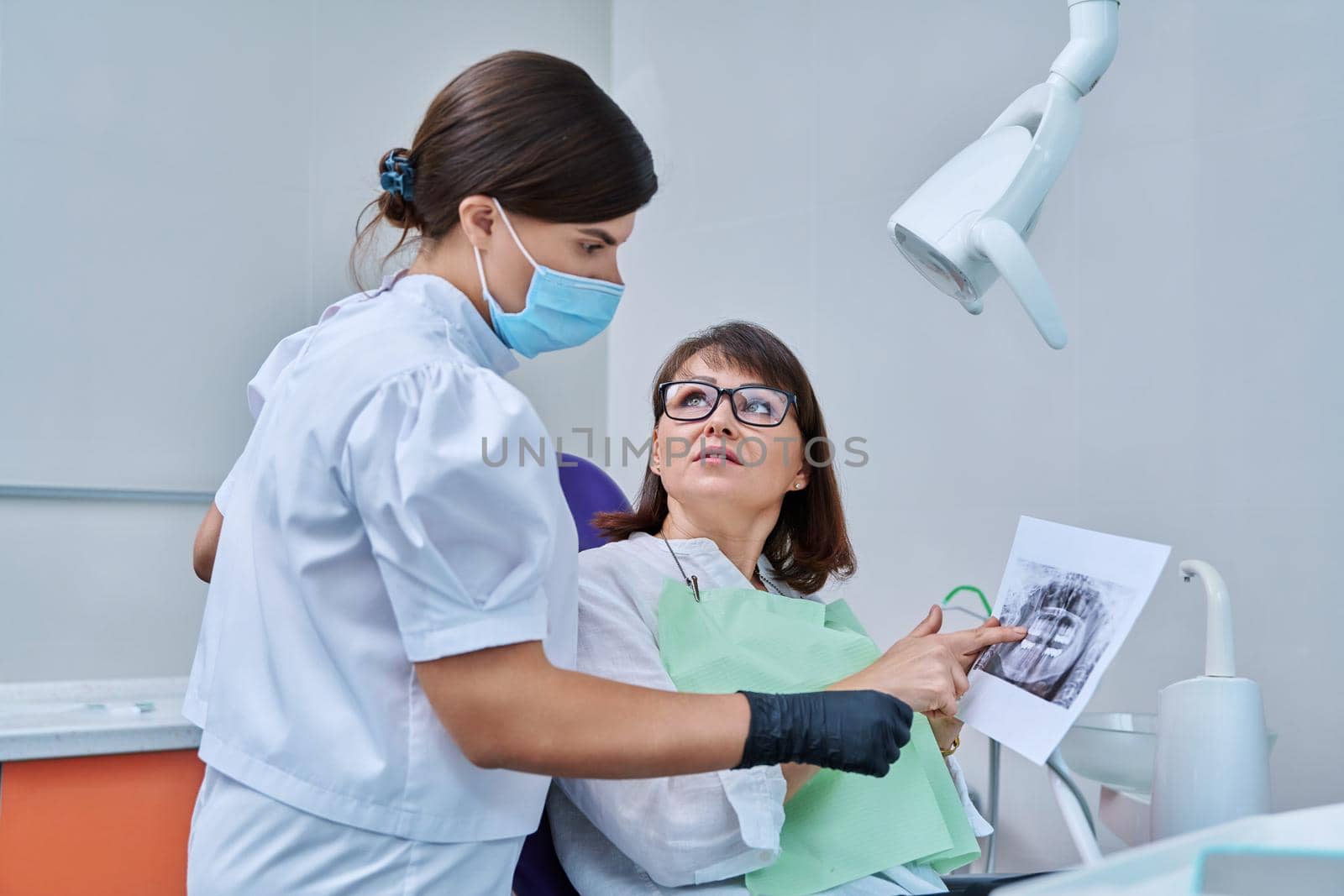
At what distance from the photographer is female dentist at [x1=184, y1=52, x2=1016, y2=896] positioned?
929mm

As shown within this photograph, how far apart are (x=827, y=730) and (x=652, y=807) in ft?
0.91

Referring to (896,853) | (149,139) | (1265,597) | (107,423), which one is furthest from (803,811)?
(149,139)

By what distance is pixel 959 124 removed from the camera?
8.54ft

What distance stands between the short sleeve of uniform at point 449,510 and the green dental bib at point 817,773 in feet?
1.60

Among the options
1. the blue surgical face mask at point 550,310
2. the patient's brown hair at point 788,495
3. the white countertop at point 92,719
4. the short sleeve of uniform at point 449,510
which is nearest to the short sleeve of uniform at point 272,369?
the blue surgical face mask at point 550,310

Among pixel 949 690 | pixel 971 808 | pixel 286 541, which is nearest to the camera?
pixel 286 541

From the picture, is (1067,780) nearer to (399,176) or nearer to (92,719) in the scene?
(399,176)

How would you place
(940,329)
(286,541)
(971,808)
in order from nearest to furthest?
1. (286,541)
2. (971,808)
3. (940,329)

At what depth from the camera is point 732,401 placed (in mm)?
1636

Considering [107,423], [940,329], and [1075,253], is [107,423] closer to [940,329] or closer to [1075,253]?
[940,329]

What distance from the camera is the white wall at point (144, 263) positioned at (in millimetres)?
2236

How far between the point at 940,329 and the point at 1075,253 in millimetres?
345

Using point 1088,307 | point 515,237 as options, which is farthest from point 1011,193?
point 1088,307

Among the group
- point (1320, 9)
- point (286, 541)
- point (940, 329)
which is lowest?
point (286, 541)
